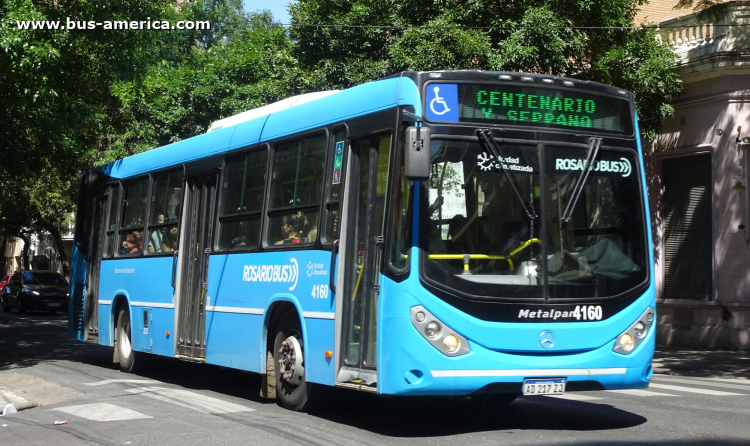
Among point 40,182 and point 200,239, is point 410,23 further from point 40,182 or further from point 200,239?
point 40,182

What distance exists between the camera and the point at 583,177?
26.8 ft

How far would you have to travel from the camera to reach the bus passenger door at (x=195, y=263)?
11.6m

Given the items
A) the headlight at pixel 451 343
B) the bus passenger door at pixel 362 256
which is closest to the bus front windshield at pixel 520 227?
the headlight at pixel 451 343

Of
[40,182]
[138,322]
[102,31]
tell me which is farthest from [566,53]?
[40,182]

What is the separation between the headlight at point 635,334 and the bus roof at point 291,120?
256 cm

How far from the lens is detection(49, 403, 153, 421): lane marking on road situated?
362 inches

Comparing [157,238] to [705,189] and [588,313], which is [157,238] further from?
[705,189]

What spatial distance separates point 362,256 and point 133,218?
6.74 metres

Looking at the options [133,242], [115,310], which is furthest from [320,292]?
[115,310]

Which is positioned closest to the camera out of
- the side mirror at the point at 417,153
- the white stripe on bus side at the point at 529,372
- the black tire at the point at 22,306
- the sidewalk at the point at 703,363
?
the side mirror at the point at 417,153

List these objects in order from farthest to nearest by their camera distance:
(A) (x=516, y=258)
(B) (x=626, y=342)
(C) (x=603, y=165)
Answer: (C) (x=603, y=165) → (B) (x=626, y=342) → (A) (x=516, y=258)

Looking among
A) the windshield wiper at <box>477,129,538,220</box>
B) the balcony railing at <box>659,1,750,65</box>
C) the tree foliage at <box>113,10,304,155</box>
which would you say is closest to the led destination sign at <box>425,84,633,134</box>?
the windshield wiper at <box>477,129,538,220</box>

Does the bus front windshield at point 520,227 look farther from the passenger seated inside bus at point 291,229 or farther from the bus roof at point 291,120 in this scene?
the passenger seated inside bus at point 291,229

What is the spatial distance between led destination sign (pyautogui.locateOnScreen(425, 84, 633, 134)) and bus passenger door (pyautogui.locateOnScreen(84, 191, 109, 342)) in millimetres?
8860
